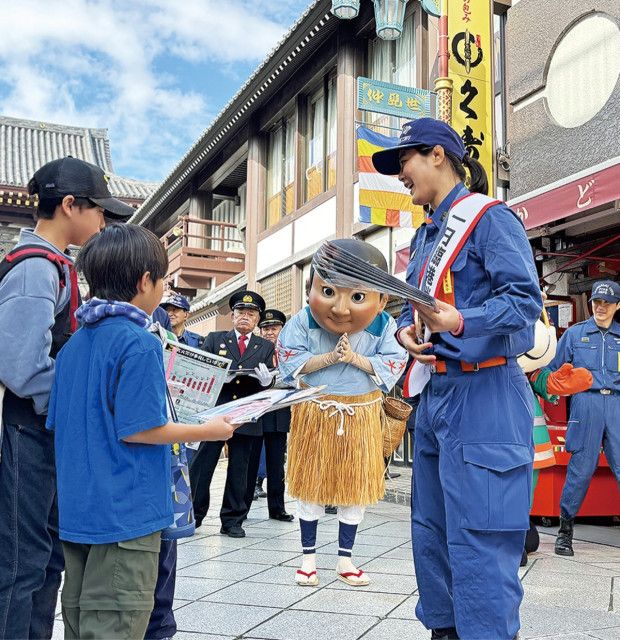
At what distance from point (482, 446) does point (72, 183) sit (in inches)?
68.8

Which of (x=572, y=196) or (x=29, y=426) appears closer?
(x=29, y=426)

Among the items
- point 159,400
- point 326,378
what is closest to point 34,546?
point 159,400

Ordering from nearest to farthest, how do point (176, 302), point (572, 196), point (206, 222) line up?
1. point (572, 196)
2. point (176, 302)
3. point (206, 222)

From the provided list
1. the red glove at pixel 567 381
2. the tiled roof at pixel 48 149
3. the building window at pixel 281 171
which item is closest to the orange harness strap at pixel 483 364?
the red glove at pixel 567 381

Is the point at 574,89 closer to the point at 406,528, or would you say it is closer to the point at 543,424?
the point at 543,424

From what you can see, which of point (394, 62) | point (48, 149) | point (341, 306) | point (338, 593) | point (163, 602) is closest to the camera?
point (163, 602)

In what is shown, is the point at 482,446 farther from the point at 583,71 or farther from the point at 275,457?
the point at 583,71

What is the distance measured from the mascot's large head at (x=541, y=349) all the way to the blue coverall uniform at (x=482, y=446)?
6.90 feet

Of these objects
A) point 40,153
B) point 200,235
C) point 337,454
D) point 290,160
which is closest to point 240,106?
point 290,160

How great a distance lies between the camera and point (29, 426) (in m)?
2.44

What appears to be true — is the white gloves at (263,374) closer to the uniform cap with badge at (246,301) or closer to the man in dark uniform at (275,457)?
the man in dark uniform at (275,457)

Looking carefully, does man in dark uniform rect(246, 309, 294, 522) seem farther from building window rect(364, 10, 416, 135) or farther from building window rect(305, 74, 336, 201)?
building window rect(305, 74, 336, 201)

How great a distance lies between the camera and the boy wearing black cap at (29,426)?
2.33m

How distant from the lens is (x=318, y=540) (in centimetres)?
559
